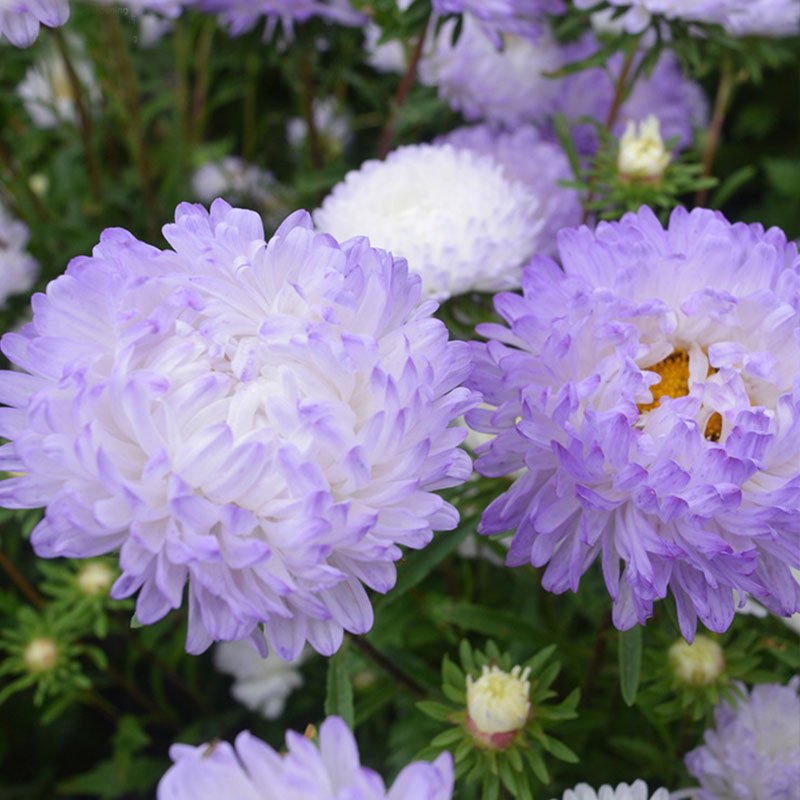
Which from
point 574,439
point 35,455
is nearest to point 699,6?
point 574,439

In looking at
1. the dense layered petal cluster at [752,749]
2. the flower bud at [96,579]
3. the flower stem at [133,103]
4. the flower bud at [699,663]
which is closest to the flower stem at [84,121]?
the flower stem at [133,103]

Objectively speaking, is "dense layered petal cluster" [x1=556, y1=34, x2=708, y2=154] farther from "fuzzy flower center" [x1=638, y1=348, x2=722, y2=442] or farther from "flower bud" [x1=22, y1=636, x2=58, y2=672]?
"flower bud" [x1=22, y1=636, x2=58, y2=672]

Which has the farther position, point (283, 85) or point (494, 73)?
point (283, 85)

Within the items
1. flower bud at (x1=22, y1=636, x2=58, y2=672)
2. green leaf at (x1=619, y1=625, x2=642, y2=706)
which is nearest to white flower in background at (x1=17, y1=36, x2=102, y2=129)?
flower bud at (x1=22, y1=636, x2=58, y2=672)

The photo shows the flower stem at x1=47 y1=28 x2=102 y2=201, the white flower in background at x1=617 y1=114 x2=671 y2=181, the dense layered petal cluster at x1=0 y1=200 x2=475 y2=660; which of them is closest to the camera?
the dense layered petal cluster at x1=0 y1=200 x2=475 y2=660

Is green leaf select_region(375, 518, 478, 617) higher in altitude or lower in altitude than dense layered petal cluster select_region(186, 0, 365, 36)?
lower

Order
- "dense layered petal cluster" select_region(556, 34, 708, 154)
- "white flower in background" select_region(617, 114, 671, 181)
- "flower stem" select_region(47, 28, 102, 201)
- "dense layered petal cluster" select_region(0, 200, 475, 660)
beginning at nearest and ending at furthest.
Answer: "dense layered petal cluster" select_region(0, 200, 475, 660) < "white flower in background" select_region(617, 114, 671, 181) < "flower stem" select_region(47, 28, 102, 201) < "dense layered petal cluster" select_region(556, 34, 708, 154)

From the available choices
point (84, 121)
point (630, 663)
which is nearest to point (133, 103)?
point (84, 121)

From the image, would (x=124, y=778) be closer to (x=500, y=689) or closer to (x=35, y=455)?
(x=500, y=689)
